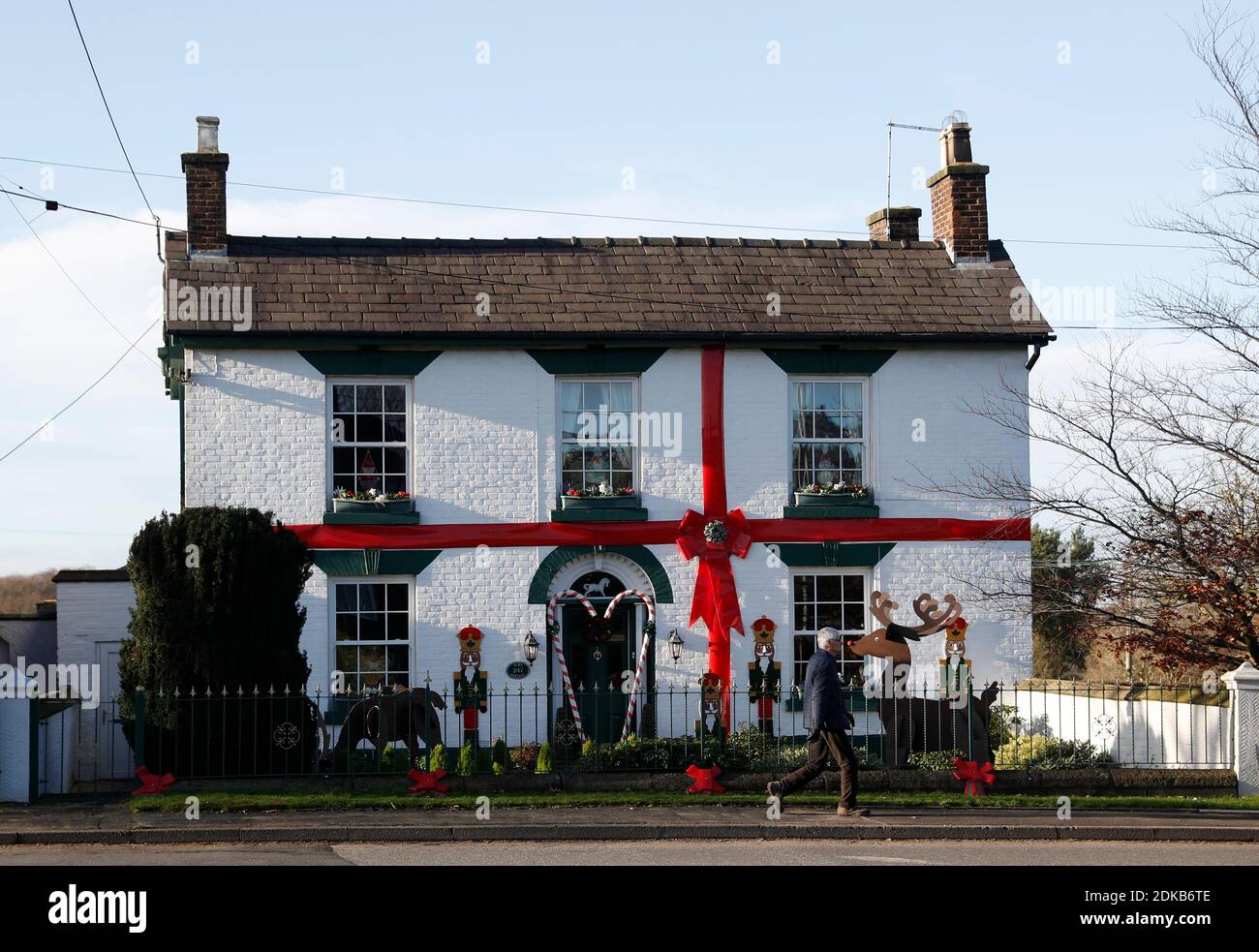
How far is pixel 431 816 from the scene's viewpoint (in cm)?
1440

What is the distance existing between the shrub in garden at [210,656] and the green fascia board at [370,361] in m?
4.42

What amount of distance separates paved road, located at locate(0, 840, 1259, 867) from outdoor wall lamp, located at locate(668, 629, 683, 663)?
284 inches

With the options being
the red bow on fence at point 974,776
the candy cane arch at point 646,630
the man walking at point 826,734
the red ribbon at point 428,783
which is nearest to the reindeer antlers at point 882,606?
the candy cane arch at point 646,630

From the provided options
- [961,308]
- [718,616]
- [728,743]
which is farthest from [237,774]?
[961,308]

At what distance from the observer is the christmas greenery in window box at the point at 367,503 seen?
2042 cm

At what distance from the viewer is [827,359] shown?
2158 centimetres

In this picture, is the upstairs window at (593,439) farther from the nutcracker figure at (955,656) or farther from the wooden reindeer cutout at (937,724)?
the wooden reindeer cutout at (937,724)

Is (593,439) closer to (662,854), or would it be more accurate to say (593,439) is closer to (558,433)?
(558,433)

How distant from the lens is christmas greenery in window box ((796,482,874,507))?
21.3 meters

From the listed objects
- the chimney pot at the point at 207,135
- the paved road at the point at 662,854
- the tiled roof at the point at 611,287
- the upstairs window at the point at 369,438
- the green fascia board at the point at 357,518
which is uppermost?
the chimney pot at the point at 207,135

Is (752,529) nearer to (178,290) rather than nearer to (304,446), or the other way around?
(304,446)

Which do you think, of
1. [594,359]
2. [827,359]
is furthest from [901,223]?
[594,359]

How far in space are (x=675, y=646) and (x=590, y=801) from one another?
18.9 ft

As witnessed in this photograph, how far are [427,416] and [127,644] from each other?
5.82 meters
